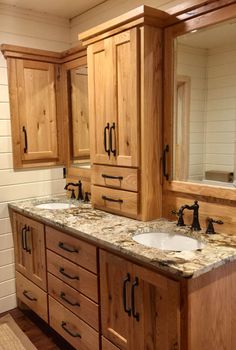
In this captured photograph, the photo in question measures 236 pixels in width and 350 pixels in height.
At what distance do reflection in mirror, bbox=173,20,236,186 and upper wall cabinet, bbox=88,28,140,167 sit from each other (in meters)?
0.25

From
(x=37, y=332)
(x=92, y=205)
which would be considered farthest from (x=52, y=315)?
(x=92, y=205)

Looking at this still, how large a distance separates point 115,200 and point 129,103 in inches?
24.6

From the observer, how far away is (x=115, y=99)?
77.6 inches

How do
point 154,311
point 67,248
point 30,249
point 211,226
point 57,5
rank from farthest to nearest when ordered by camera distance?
point 57,5
point 30,249
point 67,248
point 211,226
point 154,311

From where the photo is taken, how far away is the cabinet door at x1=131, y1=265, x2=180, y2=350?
1.32 meters

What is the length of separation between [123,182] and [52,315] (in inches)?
40.4

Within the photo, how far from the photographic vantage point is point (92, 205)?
2324 mm

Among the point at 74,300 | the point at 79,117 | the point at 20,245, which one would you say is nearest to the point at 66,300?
the point at 74,300

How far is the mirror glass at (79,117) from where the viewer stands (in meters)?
2.61

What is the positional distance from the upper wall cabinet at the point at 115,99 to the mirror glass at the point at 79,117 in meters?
0.45

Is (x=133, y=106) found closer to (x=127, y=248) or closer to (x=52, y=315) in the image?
(x=127, y=248)

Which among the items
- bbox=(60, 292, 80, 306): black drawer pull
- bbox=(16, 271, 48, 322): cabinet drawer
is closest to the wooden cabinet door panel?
bbox=(60, 292, 80, 306): black drawer pull

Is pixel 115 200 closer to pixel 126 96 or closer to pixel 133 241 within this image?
pixel 133 241

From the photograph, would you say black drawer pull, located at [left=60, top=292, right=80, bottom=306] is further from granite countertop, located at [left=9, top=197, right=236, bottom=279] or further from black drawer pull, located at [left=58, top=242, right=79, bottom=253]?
granite countertop, located at [left=9, top=197, right=236, bottom=279]
